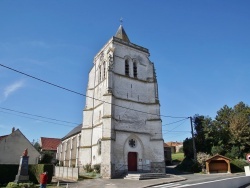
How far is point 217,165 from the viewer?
1105 inches

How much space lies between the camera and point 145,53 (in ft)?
107

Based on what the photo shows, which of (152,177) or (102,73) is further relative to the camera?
(102,73)

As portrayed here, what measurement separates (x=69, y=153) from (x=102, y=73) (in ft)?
60.2

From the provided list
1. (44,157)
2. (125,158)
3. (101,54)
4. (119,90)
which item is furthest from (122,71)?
(44,157)

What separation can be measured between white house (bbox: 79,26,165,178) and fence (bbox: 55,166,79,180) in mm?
2849

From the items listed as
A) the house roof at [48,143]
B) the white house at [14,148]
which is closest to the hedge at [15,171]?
the white house at [14,148]

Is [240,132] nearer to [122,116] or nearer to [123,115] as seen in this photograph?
[123,115]

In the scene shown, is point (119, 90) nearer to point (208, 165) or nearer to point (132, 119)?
point (132, 119)

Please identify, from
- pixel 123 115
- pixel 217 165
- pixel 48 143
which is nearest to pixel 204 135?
pixel 217 165

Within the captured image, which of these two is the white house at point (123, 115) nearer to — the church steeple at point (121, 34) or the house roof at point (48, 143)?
the church steeple at point (121, 34)

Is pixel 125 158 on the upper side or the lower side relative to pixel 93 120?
lower

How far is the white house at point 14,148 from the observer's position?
27438 mm

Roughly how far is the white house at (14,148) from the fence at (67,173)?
5229mm

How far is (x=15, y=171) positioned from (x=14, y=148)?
9.13m
